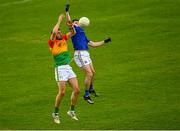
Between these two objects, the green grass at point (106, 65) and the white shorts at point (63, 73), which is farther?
the green grass at point (106, 65)

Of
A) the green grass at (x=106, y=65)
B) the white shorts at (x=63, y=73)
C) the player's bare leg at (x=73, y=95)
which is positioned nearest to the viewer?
the white shorts at (x=63, y=73)

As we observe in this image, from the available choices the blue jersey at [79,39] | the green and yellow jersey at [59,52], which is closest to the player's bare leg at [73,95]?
the green and yellow jersey at [59,52]

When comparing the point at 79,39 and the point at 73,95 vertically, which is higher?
the point at 79,39

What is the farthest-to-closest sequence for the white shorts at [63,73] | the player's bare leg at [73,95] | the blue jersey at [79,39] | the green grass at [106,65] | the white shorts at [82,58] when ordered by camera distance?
1. the blue jersey at [79,39]
2. the white shorts at [82,58]
3. the green grass at [106,65]
4. the player's bare leg at [73,95]
5. the white shorts at [63,73]

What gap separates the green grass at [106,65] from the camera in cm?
2370

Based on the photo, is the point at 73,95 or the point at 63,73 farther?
the point at 73,95

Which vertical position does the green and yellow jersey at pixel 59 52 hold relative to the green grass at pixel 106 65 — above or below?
above

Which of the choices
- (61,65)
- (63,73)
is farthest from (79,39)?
(63,73)

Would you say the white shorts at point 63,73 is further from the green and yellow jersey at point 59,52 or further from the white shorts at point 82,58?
the white shorts at point 82,58

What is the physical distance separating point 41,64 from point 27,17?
35.5ft

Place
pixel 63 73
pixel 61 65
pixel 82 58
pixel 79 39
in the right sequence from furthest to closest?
pixel 79 39, pixel 82 58, pixel 61 65, pixel 63 73

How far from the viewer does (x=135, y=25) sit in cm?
4044

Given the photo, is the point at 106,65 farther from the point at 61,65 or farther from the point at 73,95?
the point at 61,65

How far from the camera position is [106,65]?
108 ft
